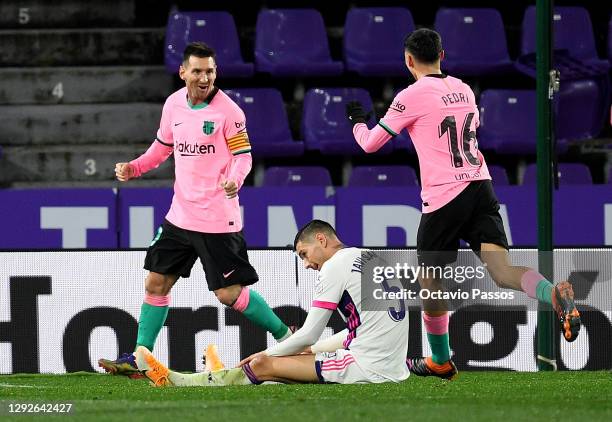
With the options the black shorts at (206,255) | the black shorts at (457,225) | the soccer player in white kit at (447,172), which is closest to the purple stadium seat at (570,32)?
the black shorts at (206,255)

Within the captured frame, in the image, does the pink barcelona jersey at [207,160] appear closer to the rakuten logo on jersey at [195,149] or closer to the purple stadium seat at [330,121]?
the rakuten logo on jersey at [195,149]

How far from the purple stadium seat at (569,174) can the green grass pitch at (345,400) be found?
3.73 metres

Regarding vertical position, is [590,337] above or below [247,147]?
below

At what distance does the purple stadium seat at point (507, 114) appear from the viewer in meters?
11.7

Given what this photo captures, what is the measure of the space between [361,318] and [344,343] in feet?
1.05

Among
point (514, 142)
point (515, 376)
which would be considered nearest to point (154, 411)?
point (515, 376)

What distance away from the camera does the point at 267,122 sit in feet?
38.2

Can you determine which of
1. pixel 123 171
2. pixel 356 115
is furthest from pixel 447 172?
pixel 123 171

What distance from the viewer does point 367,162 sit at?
1206 centimetres

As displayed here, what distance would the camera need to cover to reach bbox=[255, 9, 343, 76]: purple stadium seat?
12.0 meters

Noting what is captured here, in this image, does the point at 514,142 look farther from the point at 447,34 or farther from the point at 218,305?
the point at 218,305

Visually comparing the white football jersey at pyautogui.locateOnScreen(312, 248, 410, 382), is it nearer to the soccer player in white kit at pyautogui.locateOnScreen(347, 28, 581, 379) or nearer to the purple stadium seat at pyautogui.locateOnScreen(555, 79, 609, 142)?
the soccer player in white kit at pyautogui.locateOnScreen(347, 28, 581, 379)

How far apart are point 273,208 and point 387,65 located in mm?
2629

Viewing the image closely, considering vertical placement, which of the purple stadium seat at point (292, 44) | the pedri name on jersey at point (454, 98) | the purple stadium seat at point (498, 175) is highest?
the purple stadium seat at point (292, 44)
